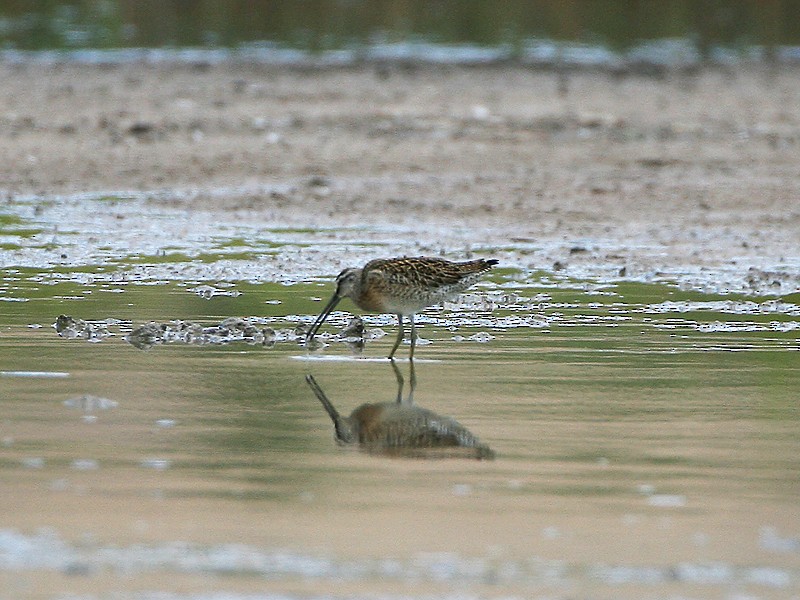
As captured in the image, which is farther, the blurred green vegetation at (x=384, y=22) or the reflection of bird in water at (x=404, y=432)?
the blurred green vegetation at (x=384, y=22)

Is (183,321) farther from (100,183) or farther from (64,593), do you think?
(100,183)

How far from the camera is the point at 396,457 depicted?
7.38 metres

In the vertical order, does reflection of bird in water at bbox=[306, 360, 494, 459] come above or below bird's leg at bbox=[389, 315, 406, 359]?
below

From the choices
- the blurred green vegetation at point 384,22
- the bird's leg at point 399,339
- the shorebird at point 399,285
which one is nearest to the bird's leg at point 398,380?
the bird's leg at point 399,339

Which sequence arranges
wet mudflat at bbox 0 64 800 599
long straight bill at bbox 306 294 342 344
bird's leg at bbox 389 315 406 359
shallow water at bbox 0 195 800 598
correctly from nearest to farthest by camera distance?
shallow water at bbox 0 195 800 598
wet mudflat at bbox 0 64 800 599
bird's leg at bbox 389 315 406 359
long straight bill at bbox 306 294 342 344

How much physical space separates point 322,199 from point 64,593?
1093 cm

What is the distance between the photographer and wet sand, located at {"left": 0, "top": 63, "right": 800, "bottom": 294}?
47.3ft

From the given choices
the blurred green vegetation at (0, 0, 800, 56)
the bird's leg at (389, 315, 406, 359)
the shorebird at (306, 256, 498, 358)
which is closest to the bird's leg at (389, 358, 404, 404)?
the bird's leg at (389, 315, 406, 359)

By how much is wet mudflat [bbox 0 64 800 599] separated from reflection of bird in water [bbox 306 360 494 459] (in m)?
0.08

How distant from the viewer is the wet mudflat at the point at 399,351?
5934mm

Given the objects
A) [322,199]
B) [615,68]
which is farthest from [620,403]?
[615,68]

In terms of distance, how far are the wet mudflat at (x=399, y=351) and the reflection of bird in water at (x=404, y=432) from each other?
8 centimetres

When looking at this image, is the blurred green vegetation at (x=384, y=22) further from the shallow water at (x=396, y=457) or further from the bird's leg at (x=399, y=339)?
the bird's leg at (x=399, y=339)

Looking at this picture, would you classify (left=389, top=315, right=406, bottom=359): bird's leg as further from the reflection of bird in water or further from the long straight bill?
the reflection of bird in water
